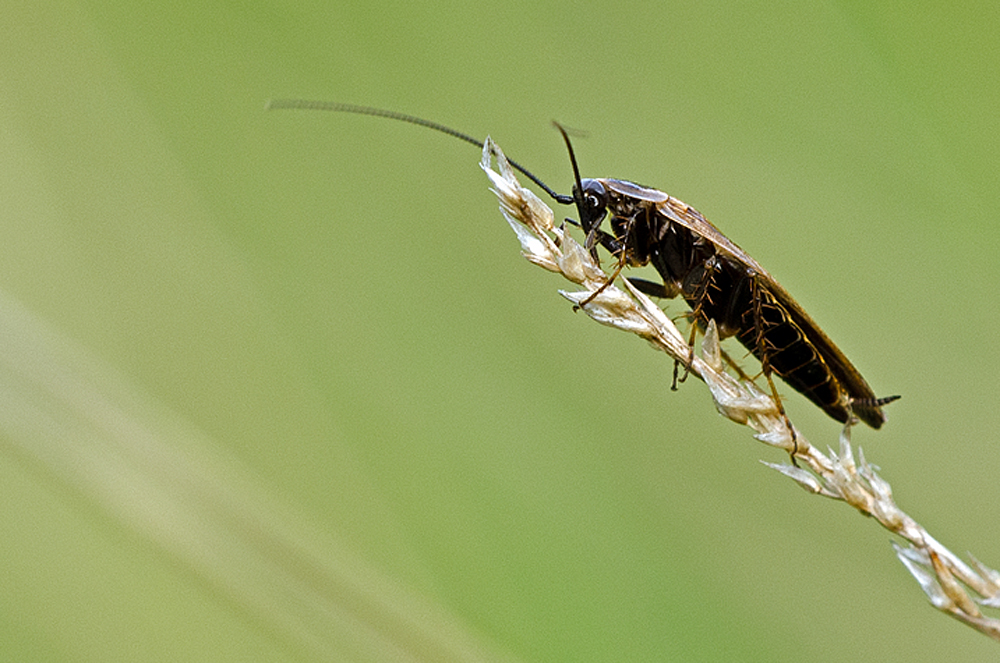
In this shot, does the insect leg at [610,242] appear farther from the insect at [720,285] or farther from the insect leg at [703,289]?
the insect leg at [703,289]

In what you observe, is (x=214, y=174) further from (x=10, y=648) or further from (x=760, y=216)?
(x=760, y=216)

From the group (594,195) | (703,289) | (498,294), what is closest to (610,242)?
(594,195)

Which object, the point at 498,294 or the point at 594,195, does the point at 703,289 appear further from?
the point at 498,294

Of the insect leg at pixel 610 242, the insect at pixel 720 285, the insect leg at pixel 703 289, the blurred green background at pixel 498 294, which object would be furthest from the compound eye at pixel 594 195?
the blurred green background at pixel 498 294

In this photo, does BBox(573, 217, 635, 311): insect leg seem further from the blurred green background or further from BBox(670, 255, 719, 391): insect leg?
the blurred green background

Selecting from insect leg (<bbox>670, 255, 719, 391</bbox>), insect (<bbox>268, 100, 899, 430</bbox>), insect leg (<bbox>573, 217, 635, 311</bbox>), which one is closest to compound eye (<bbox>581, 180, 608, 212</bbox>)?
insect (<bbox>268, 100, 899, 430</bbox>)
